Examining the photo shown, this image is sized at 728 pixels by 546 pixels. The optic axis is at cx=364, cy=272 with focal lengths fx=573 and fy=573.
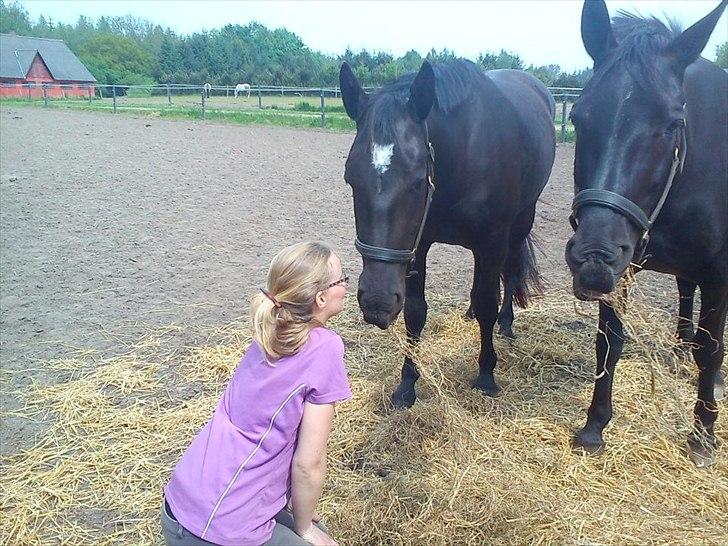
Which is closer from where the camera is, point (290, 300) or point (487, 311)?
point (290, 300)

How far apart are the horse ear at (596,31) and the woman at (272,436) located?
1563mm

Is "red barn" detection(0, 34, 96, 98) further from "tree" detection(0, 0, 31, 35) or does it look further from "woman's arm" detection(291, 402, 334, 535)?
"woman's arm" detection(291, 402, 334, 535)

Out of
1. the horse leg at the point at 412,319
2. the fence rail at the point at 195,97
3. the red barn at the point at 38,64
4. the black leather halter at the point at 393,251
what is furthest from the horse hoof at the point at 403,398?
the red barn at the point at 38,64

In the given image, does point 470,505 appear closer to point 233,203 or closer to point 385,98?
point 385,98

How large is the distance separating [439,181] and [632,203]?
3.62 ft

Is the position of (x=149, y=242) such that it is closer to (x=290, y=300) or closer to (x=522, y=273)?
(x=522, y=273)

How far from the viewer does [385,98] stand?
2.66m

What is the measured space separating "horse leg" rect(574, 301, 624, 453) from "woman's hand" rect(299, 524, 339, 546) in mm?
1569

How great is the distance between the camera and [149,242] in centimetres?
632

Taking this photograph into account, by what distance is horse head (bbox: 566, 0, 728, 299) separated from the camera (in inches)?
83.0

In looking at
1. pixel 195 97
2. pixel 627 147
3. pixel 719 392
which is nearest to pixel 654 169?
pixel 627 147

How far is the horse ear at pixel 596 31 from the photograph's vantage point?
2383 millimetres

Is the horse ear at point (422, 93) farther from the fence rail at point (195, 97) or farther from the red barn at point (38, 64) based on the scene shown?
the red barn at point (38, 64)

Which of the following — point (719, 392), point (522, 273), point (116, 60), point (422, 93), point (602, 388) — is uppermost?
point (116, 60)
